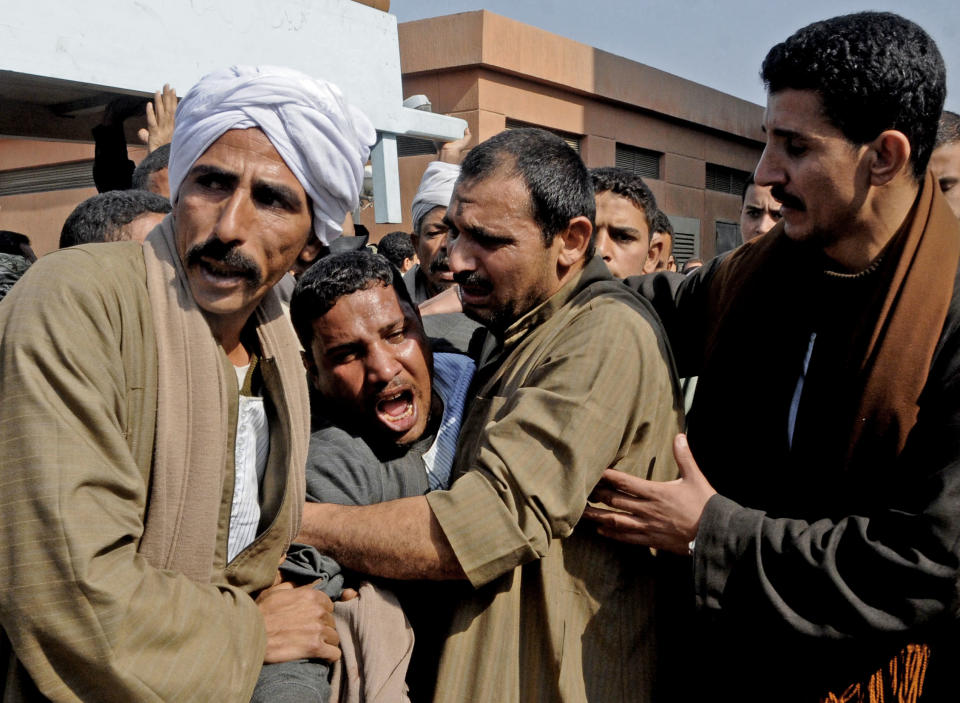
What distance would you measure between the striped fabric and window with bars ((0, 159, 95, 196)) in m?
13.4

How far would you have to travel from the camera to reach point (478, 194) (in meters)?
2.32

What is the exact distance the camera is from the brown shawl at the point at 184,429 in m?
1.48

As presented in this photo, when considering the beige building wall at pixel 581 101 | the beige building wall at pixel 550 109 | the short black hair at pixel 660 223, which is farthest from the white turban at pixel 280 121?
the beige building wall at pixel 581 101

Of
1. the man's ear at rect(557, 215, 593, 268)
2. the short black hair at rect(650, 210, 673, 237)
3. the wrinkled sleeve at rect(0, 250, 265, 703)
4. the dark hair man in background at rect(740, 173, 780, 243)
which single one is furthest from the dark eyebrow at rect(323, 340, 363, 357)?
the dark hair man in background at rect(740, 173, 780, 243)

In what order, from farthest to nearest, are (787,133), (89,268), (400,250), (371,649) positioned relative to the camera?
(400,250), (787,133), (371,649), (89,268)

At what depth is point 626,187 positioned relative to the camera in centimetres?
397

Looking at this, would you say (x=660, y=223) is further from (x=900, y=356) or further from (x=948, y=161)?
(x=900, y=356)

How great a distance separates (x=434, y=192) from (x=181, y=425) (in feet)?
11.4

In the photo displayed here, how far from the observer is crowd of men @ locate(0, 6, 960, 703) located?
53.6 inches

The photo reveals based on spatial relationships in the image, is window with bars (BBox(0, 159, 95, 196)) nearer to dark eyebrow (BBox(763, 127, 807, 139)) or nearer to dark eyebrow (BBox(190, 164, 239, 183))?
dark eyebrow (BBox(190, 164, 239, 183))

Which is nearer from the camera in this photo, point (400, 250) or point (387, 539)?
point (387, 539)

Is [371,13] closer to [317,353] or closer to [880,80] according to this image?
[317,353]

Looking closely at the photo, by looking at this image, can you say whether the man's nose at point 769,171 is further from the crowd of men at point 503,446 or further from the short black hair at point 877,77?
Answer: the short black hair at point 877,77

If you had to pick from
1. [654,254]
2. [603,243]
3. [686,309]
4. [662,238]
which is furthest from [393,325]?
[662,238]
